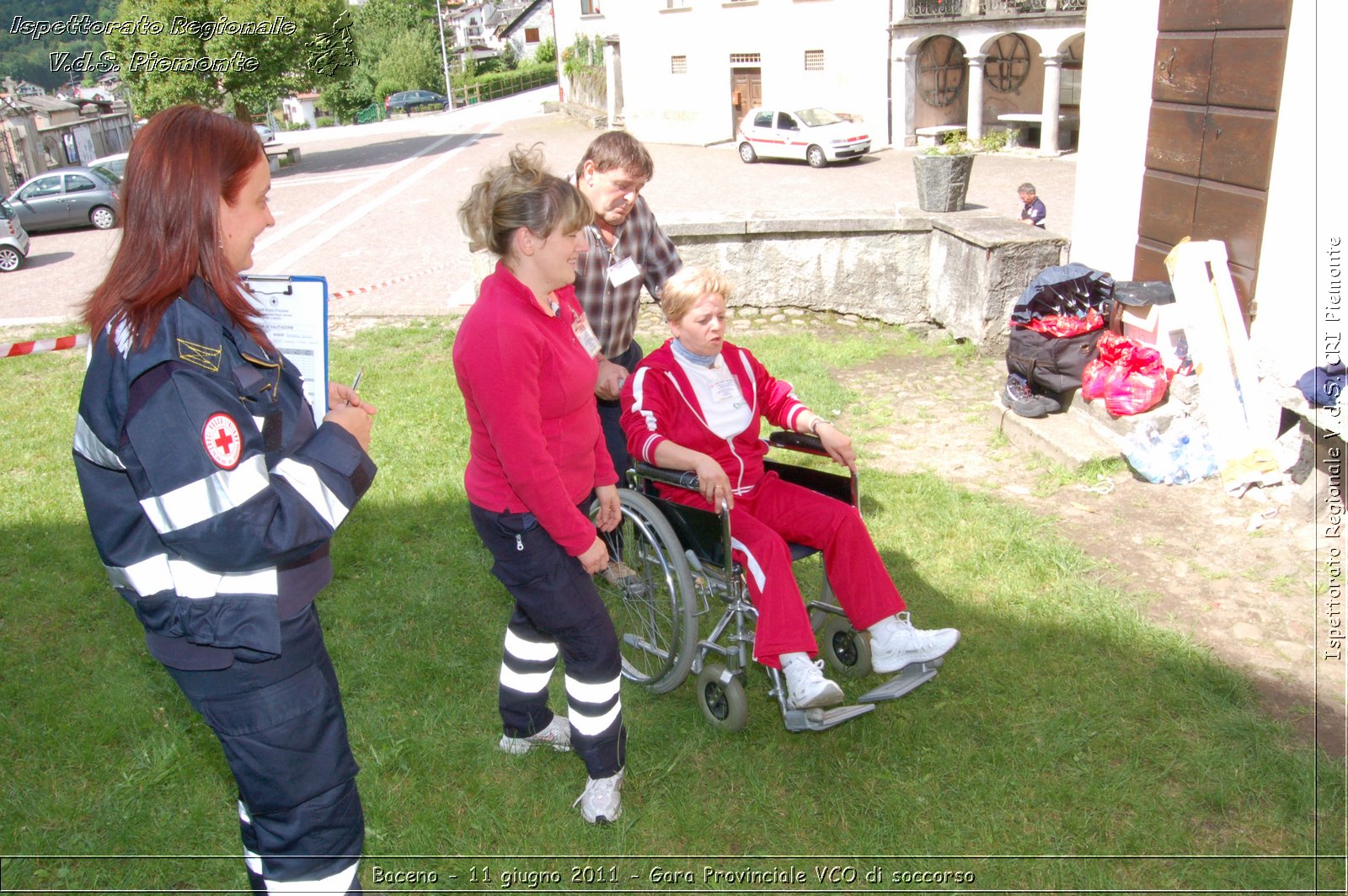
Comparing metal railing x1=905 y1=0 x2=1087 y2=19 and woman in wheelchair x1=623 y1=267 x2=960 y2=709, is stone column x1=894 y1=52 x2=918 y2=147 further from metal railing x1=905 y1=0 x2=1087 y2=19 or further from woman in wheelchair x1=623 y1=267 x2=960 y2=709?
woman in wheelchair x1=623 y1=267 x2=960 y2=709

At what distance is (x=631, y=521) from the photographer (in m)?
3.47

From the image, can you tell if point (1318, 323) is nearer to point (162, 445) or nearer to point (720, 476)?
point (720, 476)

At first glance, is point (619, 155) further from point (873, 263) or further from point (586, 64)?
point (586, 64)

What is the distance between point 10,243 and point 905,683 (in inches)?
684

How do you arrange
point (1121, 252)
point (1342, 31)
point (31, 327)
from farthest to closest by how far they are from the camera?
point (31, 327)
point (1121, 252)
point (1342, 31)

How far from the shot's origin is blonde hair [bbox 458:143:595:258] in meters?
2.61

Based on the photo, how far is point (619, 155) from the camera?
362cm

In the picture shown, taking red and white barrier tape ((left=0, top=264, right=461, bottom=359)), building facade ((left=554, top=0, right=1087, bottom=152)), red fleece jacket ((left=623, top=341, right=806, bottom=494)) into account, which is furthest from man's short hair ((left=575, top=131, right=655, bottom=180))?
building facade ((left=554, top=0, right=1087, bottom=152))

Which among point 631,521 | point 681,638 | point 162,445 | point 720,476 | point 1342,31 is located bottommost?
point 681,638

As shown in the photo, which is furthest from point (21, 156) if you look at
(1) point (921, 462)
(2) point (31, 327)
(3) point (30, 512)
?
(1) point (921, 462)

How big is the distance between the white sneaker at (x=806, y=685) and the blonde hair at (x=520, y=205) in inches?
59.3

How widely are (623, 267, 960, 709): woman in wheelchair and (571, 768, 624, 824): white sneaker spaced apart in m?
0.59

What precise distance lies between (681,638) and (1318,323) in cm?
339

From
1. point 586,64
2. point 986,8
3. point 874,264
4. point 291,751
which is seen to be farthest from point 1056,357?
point 586,64
